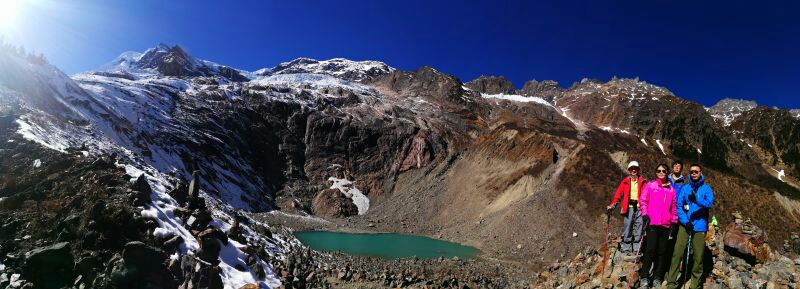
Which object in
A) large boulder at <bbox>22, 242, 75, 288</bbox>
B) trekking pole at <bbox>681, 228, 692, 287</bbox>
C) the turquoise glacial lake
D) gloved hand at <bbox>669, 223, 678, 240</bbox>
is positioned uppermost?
the turquoise glacial lake

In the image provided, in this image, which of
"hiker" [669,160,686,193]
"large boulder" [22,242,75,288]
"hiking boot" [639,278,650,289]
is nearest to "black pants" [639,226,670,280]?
"hiking boot" [639,278,650,289]

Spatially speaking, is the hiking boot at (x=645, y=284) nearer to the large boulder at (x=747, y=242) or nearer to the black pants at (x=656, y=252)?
the black pants at (x=656, y=252)

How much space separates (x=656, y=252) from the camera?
1277 cm

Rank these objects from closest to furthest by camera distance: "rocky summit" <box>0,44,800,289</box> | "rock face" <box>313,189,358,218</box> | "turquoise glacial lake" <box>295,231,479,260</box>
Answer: "rocky summit" <box>0,44,800,289</box> → "turquoise glacial lake" <box>295,231,479,260</box> → "rock face" <box>313,189,358,218</box>

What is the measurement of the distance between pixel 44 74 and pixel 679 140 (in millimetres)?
169599

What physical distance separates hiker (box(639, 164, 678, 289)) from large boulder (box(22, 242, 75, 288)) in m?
15.1

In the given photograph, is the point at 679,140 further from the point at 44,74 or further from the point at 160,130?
the point at 44,74

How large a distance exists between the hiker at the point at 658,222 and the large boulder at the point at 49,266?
1509 centimetres

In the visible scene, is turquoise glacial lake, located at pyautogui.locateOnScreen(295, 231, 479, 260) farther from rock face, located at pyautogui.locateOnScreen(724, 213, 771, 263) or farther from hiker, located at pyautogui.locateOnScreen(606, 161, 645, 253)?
rock face, located at pyautogui.locateOnScreen(724, 213, 771, 263)

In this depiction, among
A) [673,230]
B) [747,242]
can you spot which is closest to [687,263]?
[673,230]

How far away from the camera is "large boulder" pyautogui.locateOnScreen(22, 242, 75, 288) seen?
12.9m

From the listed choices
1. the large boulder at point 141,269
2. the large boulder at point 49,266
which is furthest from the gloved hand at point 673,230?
the large boulder at point 49,266

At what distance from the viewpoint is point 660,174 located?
12797mm

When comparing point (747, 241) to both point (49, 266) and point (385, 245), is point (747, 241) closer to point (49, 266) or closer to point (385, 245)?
point (49, 266)
